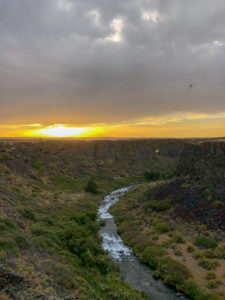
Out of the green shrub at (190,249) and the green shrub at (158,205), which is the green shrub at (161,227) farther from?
the green shrub at (158,205)

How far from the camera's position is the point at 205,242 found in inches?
876

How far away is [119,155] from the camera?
92000 mm

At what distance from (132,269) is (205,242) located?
7.55 meters

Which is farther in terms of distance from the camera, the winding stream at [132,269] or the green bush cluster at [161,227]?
the green bush cluster at [161,227]

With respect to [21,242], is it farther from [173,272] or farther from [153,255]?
[173,272]

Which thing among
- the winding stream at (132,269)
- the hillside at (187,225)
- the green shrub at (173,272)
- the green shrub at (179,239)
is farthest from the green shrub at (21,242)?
the green shrub at (179,239)

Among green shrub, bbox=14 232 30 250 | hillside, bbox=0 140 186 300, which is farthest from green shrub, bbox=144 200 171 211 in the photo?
green shrub, bbox=14 232 30 250

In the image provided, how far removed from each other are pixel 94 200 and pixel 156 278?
28.1 m

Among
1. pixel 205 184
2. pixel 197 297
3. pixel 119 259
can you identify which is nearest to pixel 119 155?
pixel 205 184

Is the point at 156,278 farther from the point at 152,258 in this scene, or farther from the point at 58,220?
the point at 58,220

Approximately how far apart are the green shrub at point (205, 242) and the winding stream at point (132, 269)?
5.94 meters

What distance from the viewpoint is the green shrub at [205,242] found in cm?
2178

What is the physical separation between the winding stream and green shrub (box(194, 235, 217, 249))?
5.94 metres

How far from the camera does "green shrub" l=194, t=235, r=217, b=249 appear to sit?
71.5 feet
